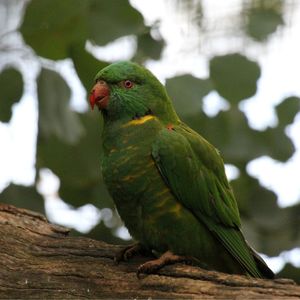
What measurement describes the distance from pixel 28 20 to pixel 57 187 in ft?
2.81

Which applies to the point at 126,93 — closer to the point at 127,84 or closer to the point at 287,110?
the point at 127,84

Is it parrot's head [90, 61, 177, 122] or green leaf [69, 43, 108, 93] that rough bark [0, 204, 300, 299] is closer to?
parrot's head [90, 61, 177, 122]

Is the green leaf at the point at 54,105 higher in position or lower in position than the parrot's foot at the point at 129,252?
higher

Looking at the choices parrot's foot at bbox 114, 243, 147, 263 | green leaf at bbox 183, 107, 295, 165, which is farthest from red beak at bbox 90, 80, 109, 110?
green leaf at bbox 183, 107, 295, 165

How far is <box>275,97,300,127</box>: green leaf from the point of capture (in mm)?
3109

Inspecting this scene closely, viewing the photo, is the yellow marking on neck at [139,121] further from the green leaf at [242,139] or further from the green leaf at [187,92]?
the green leaf at [242,139]

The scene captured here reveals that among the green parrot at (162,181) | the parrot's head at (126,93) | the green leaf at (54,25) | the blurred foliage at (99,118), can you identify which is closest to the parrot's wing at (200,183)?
the green parrot at (162,181)

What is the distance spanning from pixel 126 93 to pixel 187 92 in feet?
1.32

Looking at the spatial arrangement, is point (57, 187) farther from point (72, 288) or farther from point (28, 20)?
point (72, 288)

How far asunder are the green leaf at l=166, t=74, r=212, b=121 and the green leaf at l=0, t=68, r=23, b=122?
60 cm

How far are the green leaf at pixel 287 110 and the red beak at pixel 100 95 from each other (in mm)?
913

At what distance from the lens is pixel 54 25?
282 centimetres

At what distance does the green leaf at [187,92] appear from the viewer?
9.45ft

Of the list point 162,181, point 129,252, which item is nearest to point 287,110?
point 162,181
